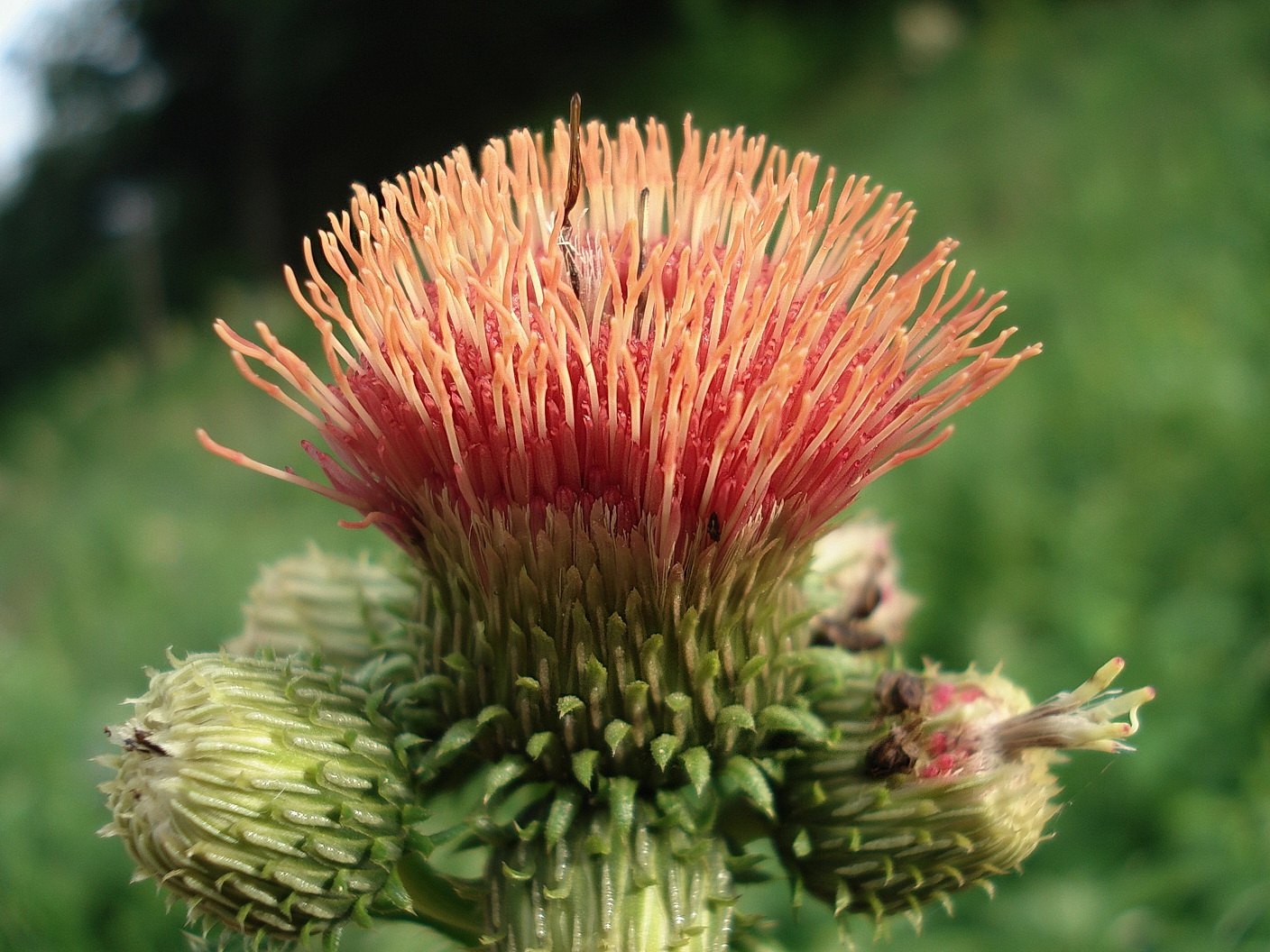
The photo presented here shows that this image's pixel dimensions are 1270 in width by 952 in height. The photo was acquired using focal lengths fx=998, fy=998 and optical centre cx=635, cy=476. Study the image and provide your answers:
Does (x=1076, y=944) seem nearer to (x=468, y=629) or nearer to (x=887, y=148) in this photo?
(x=468, y=629)

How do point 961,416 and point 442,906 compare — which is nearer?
point 442,906

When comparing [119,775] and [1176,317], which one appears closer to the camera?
[119,775]

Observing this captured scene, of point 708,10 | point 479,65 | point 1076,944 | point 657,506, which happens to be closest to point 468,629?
point 657,506

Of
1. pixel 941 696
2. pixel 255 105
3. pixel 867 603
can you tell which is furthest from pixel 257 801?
pixel 255 105

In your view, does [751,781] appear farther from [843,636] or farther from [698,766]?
[843,636]

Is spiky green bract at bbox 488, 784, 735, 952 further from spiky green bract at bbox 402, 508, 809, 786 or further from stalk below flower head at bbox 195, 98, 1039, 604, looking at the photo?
stalk below flower head at bbox 195, 98, 1039, 604

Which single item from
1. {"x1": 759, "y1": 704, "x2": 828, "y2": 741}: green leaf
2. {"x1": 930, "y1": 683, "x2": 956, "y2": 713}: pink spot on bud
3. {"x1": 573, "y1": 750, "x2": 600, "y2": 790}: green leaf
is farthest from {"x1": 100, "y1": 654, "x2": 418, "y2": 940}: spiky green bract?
{"x1": 930, "y1": 683, "x2": 956, "y2": 713}: pink spot on bud
